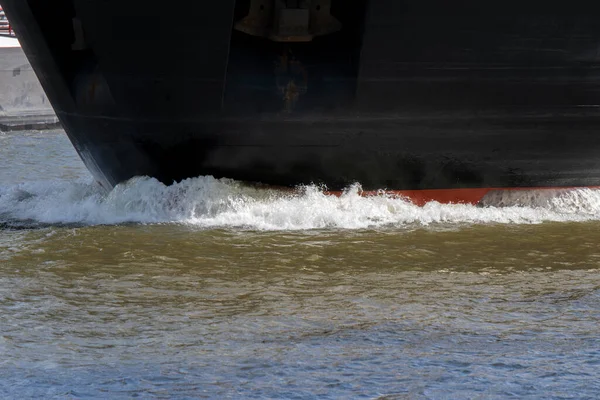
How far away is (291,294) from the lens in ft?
22.6

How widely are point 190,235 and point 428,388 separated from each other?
4.15m

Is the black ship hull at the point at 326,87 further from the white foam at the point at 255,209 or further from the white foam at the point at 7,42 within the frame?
the white foam at the point at 7,42

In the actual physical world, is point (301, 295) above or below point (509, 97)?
below

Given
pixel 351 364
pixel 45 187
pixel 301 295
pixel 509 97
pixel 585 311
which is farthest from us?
pixel 45 187

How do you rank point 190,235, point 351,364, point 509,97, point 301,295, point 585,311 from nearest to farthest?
1. point 351,364
2. point 585,311
3. point 301,295
4. point 190,235
5. point 509,97

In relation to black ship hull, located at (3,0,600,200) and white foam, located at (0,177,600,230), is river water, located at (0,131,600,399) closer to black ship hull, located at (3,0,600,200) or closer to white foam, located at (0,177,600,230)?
white foam, located at (0,177,600,230)

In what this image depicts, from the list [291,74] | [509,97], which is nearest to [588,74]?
[509,97]

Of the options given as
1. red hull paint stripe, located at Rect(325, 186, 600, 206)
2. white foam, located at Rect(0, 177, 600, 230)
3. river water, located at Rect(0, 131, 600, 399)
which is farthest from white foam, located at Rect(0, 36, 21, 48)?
→ red hull paint stripe, located at Rect(325, 186, 600, 206)

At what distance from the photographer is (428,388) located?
493cm

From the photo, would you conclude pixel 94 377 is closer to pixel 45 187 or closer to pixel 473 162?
pixel 473 162

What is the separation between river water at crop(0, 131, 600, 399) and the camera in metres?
5.11

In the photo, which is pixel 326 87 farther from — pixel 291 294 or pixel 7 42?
pixel 7 42

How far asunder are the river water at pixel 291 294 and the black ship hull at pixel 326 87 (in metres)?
0.36

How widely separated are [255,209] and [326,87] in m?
1.30
